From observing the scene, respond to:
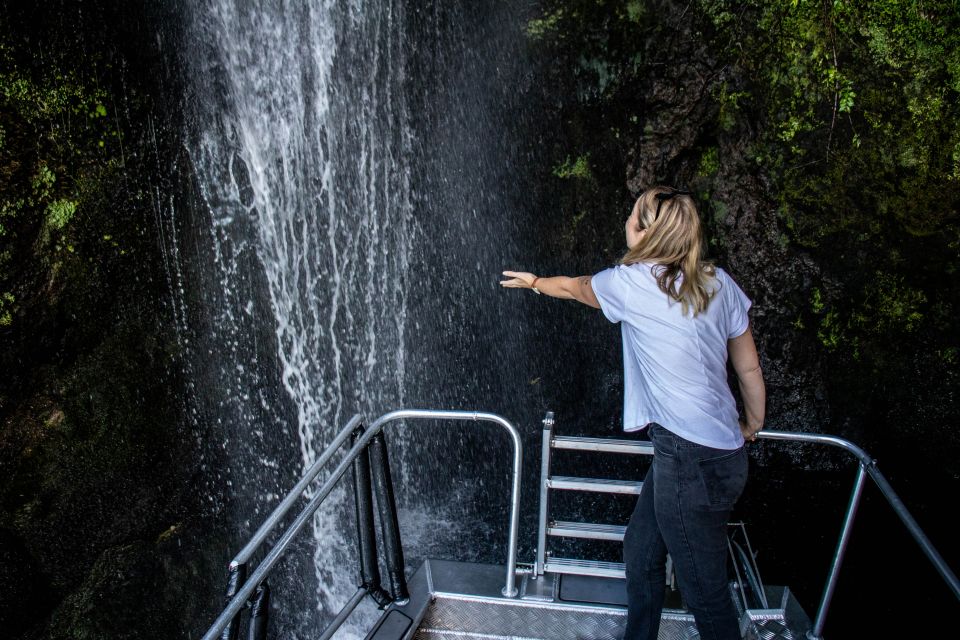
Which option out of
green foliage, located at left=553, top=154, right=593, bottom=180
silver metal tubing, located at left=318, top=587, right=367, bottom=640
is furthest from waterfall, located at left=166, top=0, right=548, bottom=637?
silver metal tubing, located at left=318, top=587, right=367, bottom=640

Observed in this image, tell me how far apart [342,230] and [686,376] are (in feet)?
15.3

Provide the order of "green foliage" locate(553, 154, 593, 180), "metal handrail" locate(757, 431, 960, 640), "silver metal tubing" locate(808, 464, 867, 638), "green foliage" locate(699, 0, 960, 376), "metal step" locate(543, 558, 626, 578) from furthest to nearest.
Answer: "green foliage" locate(553, 154, 593, 180) < "green foliage" locate(699, 0, 960, 376) < "metal step" locate(543, 558, 626, 578) < "silver metal tubing" locate(808, 464, 867, 638) < "metal handrail" locate(757, 431, 960, 640)

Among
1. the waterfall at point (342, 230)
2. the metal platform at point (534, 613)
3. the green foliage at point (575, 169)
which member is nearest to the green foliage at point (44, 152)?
the waterfall at point (342, 230)

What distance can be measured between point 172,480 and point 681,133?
602cm

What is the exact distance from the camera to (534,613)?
296cm

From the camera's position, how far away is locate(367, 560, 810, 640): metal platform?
280cm

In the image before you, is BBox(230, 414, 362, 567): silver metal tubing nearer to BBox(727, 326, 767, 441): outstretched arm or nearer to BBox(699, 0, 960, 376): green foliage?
BBox(727, 326, 767, 441): outstretched arm

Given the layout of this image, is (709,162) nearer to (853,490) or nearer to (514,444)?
(853,490)

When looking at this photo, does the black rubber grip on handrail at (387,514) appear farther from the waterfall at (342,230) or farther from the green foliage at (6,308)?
the green foliage at (6,308)

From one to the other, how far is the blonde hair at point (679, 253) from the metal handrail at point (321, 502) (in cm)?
107

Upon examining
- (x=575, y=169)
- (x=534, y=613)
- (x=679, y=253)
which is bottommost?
(x=534, y=613)

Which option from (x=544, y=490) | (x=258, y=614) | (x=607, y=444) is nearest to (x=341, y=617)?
(x=258, y=614)

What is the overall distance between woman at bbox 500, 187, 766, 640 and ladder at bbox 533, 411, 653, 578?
1.45ft

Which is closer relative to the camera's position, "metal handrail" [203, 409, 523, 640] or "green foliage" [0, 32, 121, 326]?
"metal handrail" [203, 409, 523, 640]
